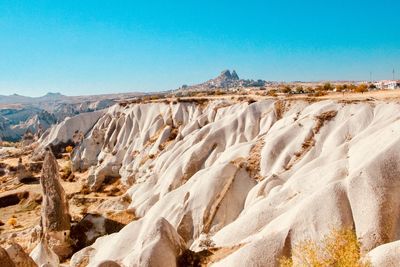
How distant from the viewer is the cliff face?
14.9 m

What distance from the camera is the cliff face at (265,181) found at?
48.8 ft

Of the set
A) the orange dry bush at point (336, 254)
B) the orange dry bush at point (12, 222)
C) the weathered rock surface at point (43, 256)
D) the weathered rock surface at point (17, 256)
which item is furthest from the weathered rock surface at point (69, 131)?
the orange dry bush at point (336, 254)

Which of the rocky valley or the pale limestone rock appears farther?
the rocky valley

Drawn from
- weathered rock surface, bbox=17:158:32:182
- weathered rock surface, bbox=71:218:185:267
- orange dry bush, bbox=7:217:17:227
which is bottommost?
orange dry bush, bbox=7:217:17:227

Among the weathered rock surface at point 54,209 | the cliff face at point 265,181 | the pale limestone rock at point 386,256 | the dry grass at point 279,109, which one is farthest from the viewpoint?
the dry grass at point 279,109

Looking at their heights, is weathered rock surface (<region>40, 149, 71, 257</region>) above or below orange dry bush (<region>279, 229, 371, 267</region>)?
below

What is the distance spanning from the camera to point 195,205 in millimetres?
24203

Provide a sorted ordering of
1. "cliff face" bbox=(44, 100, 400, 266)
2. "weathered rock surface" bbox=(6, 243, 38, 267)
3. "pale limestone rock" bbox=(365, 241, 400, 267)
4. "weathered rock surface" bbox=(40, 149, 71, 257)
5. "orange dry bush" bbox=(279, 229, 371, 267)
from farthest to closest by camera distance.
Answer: "weathered rock surface" bbox=(40, 149, 71, 257) < "weathered rock surface" bbox=(6, 243, 38, 267) < "cliff face" bbox=(44, 100, 400, 266) < "pale limestone rock" bbox=(365, 241, 400, 267) < "orange dry bush" bbox=(279, 229, 371, 267)

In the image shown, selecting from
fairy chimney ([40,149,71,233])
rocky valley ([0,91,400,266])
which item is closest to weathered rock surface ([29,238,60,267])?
rocky valley ([0,91,400,266])

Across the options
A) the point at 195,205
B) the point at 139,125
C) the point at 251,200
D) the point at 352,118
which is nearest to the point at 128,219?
the point at 195,205

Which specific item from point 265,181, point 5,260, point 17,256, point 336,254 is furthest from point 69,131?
point 336,254

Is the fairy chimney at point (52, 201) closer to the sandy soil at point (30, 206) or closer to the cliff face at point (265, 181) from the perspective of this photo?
the sandy soil at point (30, 206)

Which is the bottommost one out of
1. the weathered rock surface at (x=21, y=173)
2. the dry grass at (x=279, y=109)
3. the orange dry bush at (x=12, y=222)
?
the orange dry bush at (x=12, y=222)

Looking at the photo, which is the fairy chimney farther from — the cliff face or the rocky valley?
the cliff face
